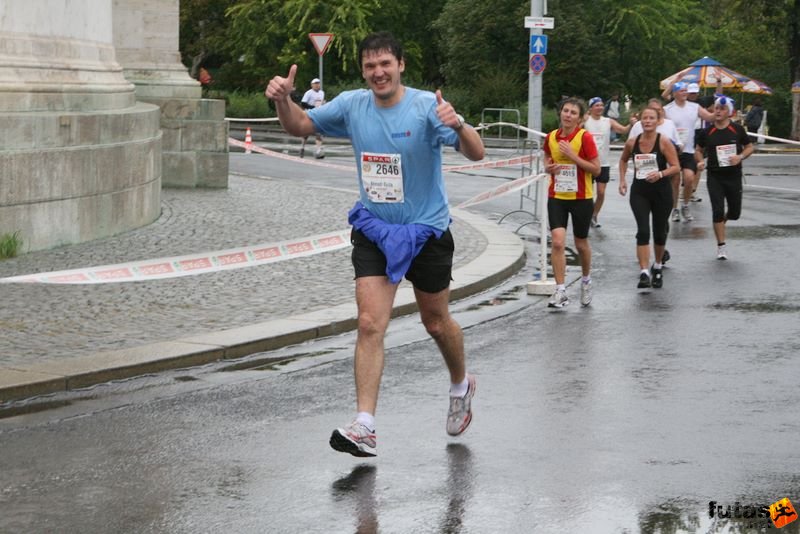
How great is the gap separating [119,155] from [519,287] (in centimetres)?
435

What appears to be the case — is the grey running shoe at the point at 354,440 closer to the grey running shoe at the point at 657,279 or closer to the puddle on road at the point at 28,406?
the puddle on road at the point at 28,406

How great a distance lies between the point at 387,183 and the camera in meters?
7.05

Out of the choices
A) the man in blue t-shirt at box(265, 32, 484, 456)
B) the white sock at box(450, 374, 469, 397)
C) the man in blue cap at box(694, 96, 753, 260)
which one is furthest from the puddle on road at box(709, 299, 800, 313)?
the man in blue t-shirt at box(265, 32, 484, 456)

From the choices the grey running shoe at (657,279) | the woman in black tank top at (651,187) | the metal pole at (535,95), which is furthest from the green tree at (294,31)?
the grey running shoe at (657,279)

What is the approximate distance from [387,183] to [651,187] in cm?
708

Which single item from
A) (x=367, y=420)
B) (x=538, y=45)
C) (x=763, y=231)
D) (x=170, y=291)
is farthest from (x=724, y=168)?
(x=538, y=45)

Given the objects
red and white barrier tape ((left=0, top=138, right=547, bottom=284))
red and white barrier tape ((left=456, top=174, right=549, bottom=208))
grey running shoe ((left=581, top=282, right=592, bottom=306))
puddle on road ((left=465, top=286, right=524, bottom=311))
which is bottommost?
puddle on road ((left=465, top=286, right=524, bottom=311))

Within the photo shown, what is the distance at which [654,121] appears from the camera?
13703mm

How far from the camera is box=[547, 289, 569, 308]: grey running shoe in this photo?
12.3 m

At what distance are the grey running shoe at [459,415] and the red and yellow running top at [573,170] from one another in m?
5.23

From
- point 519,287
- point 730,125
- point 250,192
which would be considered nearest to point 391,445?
point 519,287

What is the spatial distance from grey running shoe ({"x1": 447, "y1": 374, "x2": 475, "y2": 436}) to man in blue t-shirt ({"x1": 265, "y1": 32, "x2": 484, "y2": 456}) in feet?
1.81

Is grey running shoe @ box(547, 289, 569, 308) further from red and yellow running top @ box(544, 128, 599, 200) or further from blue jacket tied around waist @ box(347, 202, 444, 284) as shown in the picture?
blue jacket tied around waist @ box(347, 202, 444, 284)

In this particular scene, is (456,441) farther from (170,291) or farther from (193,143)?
(193,143)
